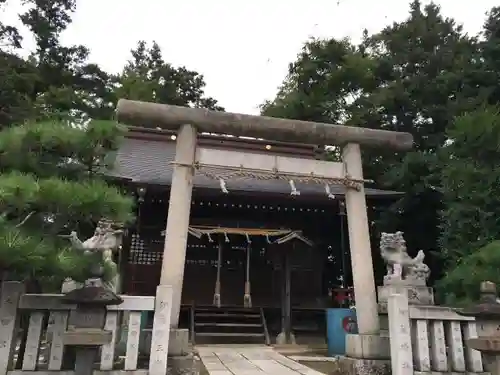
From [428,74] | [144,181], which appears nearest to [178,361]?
[144,181]

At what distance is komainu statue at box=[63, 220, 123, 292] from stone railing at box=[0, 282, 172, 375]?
0.42 m

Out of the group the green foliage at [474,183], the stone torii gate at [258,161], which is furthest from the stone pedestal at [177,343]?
the green foliage at [474,183]

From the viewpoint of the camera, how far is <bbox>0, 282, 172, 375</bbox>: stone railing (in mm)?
4320

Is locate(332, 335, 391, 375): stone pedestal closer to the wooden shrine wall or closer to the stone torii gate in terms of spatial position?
the stone torii gate

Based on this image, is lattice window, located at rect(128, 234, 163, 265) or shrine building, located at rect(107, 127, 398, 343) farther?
lattice window, located at rect(128, 234, 163, 265)

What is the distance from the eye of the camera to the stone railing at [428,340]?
16.7ft

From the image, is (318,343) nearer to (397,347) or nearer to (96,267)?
(397,347)

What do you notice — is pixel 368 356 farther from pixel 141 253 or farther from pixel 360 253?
pixel 141 253

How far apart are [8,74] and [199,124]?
7.76m

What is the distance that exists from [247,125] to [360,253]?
8.76 feet

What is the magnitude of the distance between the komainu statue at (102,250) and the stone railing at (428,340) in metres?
3.37

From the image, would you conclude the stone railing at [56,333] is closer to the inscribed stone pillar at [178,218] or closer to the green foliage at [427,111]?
the inscribed stone pillar at [178,218]

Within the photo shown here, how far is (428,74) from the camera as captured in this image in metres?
14.4

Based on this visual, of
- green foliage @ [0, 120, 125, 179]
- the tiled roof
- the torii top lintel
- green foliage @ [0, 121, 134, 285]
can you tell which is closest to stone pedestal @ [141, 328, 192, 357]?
green foliage @ [0, 121, 134, 285]
